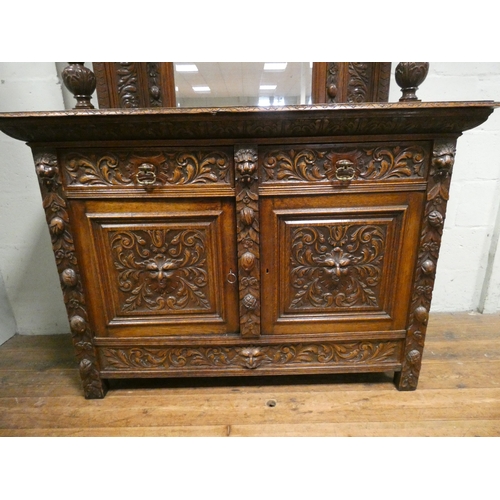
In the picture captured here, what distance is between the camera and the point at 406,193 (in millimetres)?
1061

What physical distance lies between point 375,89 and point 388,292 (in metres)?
0.92

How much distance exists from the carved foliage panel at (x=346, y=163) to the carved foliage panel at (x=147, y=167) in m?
0.17

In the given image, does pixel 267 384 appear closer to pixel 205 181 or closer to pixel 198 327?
pixel 198 327

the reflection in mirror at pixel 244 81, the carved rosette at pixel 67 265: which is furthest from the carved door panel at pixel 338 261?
the carved rosette at pixel 67 265

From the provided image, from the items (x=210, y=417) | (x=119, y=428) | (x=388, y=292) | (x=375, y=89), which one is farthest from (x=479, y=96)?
(x=119, y=428)

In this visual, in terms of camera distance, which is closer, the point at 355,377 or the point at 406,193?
the point at 406,193

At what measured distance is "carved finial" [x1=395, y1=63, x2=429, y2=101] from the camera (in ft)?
3.22

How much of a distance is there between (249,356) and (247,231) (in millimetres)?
512

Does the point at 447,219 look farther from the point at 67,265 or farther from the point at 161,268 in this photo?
the point at 67,265

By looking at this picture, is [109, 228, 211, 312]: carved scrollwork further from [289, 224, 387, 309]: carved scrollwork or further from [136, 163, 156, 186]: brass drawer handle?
[289, 224, 387, 309]: carved scrollwork

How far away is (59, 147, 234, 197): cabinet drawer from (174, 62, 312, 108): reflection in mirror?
36 centimetres

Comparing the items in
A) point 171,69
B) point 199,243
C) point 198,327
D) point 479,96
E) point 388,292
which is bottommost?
point 198,327

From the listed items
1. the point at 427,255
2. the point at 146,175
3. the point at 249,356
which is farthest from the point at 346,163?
the point at 249,356

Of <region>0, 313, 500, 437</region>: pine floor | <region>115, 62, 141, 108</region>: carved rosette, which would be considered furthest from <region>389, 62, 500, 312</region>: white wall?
<region>115, 62, 141, 108</region>: carved rosette
